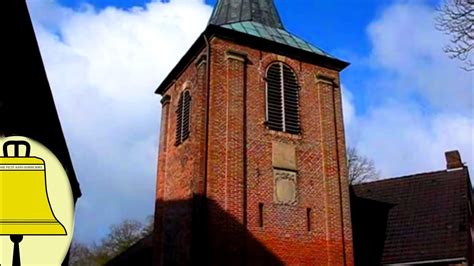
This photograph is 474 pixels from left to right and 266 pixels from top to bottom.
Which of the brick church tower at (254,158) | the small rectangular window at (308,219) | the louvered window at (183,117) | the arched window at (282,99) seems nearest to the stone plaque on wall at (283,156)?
the brick church tower at (254,158)

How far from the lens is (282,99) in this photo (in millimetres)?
15109

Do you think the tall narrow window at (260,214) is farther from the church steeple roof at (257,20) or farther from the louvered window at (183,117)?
the church steeple roof at (257,20)

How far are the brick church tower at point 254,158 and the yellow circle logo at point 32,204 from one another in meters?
11.4

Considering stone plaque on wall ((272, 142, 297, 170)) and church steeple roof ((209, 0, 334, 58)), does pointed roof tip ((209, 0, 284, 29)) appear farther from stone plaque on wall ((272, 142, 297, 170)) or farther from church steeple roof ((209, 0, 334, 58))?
stone plaque on wall ((272, 142, 297, 170))

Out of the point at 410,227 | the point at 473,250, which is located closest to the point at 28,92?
the point at 410,227

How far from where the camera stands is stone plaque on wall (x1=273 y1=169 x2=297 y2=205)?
1383cm

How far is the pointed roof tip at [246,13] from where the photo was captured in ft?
57.8

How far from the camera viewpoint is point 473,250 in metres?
19.2

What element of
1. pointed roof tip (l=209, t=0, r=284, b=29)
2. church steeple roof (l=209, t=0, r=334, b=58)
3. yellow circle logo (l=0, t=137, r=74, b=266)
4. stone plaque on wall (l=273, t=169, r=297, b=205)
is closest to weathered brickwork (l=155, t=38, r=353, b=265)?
stone plaque on wall (l=273, t=169, r=297, b=205)

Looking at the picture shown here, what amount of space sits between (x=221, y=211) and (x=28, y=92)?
23.2 feet

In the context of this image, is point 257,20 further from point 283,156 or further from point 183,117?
point 283,156

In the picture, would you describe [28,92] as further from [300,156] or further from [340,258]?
[340,258]

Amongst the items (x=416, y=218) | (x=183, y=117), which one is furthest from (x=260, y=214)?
(x=416, y=218)

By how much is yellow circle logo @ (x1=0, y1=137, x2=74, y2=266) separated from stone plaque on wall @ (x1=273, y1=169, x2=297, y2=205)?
1270cm
